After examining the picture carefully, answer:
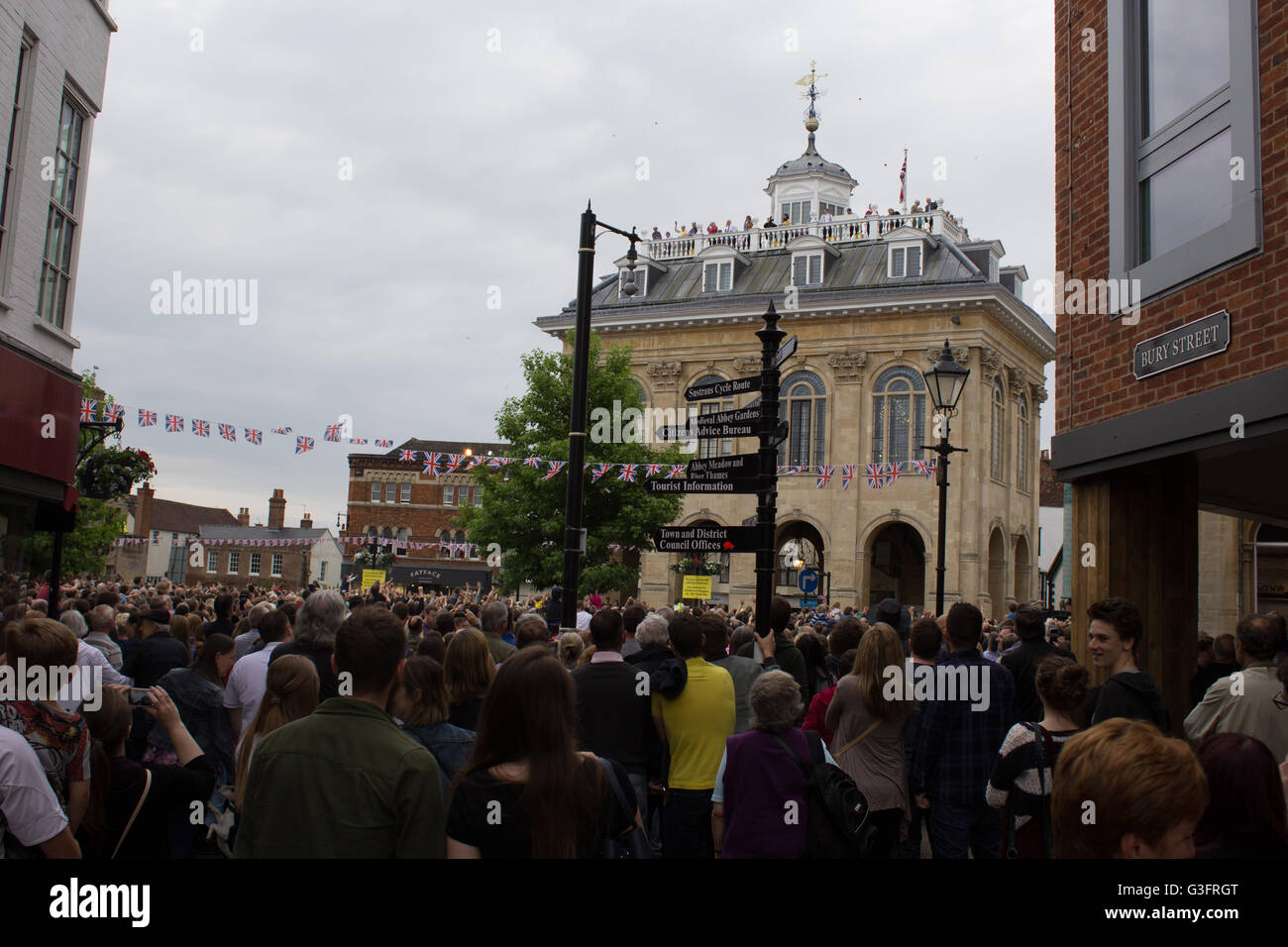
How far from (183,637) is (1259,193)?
30.0 feet

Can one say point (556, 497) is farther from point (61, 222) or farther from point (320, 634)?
point (320, 634)

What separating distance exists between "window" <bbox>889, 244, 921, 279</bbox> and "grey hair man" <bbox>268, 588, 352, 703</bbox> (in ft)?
125

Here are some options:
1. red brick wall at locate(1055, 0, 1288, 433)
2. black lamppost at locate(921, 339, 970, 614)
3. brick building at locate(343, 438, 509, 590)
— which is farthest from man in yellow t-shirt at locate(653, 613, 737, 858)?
brick building at locate(343, 438, 509, 590)

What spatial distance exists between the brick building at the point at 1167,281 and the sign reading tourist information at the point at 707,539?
2.76 metres

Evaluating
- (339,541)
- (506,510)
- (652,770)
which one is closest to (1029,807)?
(652,770)

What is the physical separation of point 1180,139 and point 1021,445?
1518 inches

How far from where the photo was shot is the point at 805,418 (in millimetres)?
42625

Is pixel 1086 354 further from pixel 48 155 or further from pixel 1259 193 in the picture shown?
pixel 48 155

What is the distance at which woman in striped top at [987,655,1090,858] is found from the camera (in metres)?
4.88

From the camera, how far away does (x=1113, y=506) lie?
8.64 m

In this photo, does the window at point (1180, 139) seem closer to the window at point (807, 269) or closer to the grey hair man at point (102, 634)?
the grey hair man at point (102, 634)

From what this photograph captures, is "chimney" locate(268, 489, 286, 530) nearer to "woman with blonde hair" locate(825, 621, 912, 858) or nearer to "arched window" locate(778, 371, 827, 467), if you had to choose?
"arched window" locate(778, 371, 827, 467)

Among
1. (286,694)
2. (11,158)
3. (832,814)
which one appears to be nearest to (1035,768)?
(832,814)

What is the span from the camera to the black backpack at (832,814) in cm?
470
